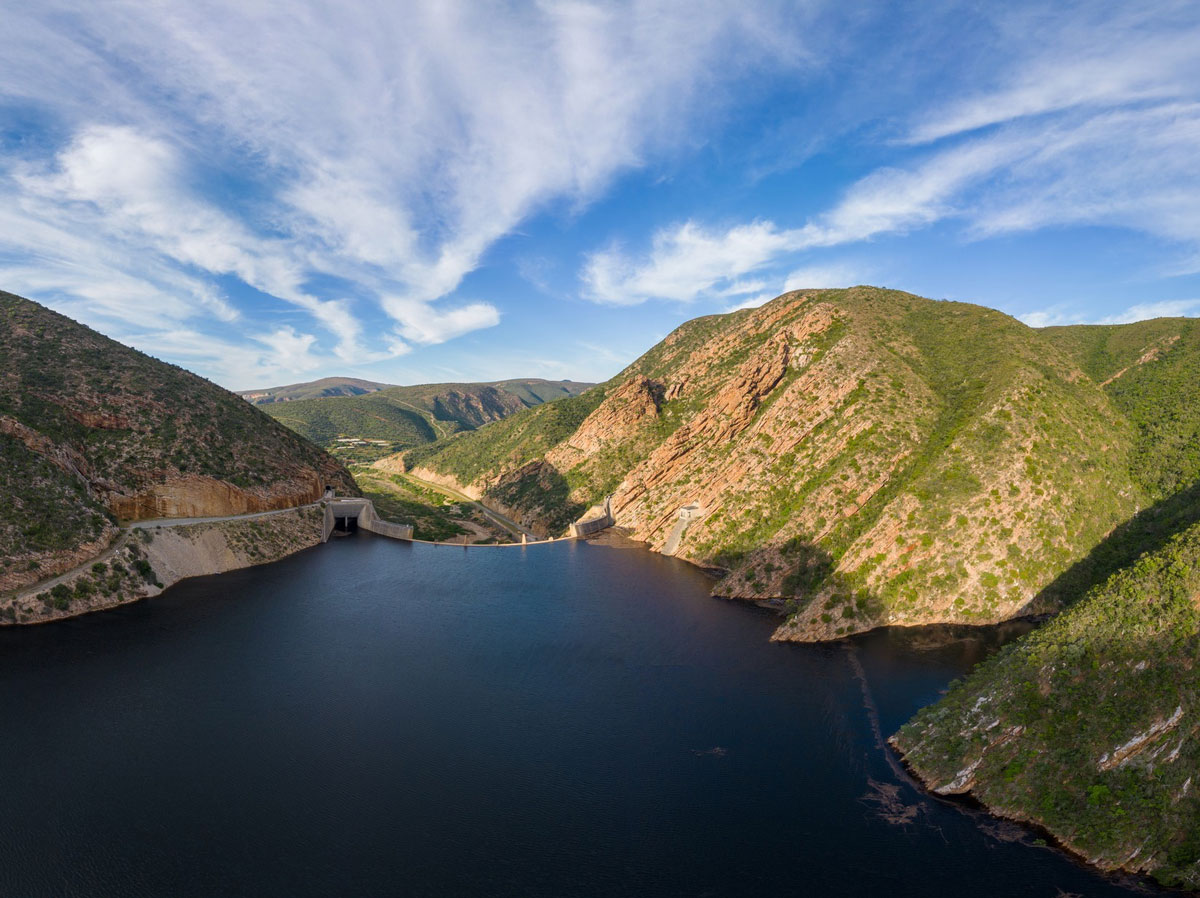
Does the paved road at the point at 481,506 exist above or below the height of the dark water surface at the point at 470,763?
above

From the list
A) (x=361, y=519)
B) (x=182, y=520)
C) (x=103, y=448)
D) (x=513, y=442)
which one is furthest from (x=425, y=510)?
(x=103, y=448)

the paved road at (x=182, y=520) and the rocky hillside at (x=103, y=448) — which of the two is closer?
the rocky hillside at (x=103, y=448)

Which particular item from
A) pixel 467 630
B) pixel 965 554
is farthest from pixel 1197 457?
pixel 467 630

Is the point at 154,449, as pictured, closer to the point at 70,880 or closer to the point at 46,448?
the point at 46,448

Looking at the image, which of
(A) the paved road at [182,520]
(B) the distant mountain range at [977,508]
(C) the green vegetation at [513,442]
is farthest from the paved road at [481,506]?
(A) the paved road at [182,520]

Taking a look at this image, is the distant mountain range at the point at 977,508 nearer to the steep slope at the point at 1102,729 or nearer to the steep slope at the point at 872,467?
the steep slope at the point at 1102,729

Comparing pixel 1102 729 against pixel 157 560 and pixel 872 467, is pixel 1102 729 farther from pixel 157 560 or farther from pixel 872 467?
pixel 157 560

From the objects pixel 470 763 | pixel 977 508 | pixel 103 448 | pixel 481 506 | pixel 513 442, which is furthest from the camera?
pixel 513 442
